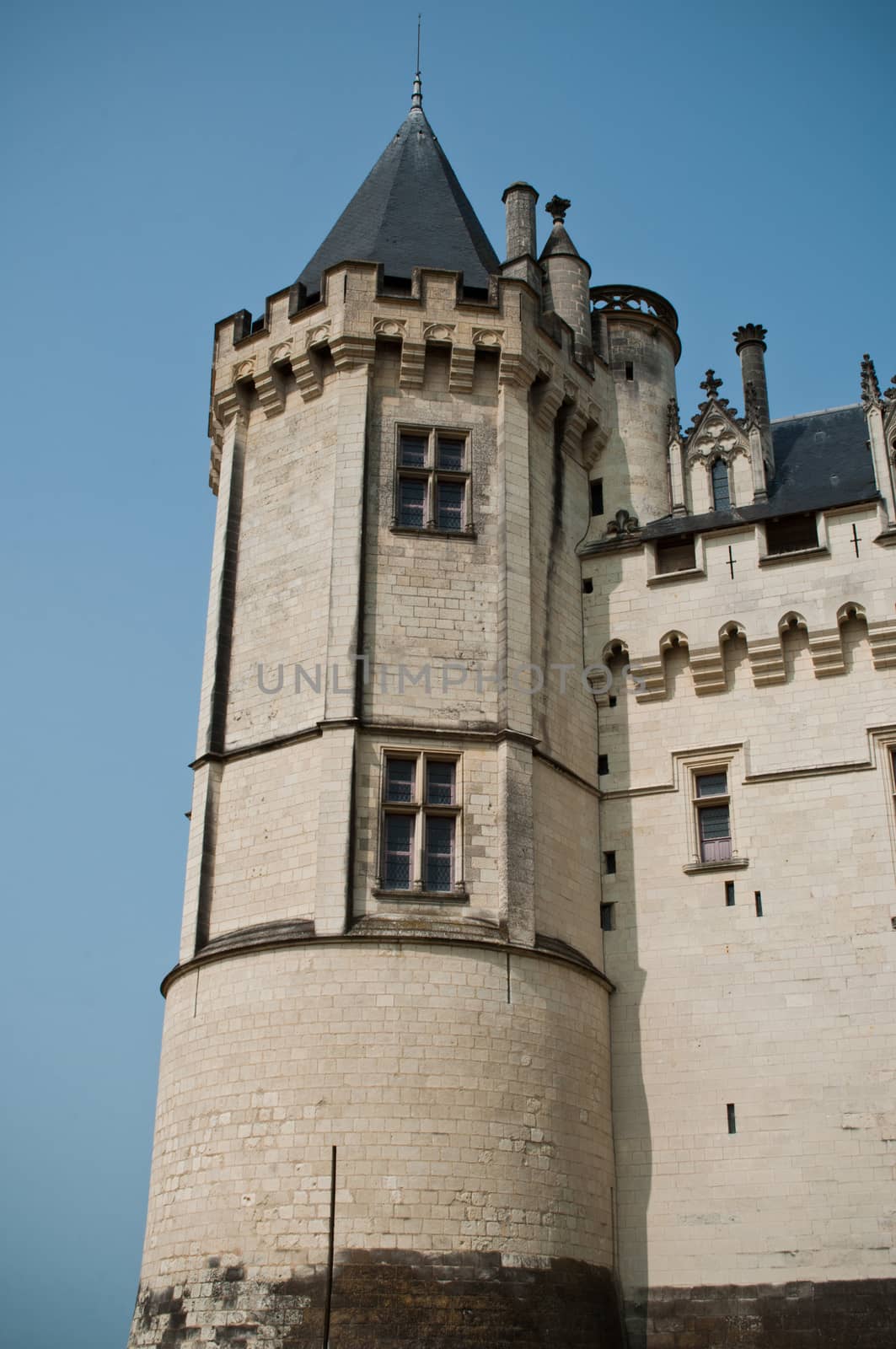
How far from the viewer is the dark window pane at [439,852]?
17.8 m

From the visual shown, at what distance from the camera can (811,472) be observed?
73.2ft

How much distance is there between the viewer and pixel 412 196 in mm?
23422

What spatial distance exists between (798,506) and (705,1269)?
1021cm

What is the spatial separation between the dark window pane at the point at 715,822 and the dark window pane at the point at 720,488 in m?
4.89

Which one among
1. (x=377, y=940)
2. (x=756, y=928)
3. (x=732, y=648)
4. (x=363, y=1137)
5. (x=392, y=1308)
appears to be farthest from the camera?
(x=732, y=648)

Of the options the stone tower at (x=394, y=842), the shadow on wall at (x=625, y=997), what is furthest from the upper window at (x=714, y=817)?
the stone tower at (x=394, y=842)

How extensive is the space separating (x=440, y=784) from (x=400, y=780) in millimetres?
497

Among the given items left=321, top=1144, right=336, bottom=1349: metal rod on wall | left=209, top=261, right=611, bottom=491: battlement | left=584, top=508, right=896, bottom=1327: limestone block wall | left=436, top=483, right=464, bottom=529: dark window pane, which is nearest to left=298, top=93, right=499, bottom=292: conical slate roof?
left=209, top=261, right=611, bottom=491: battlement

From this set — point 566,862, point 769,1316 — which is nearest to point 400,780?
point 566,862

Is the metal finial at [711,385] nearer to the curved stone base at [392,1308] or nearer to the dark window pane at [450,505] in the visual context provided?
the dark window pane at [450,505]

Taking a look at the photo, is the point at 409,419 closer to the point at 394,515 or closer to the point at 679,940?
the point at 394,515

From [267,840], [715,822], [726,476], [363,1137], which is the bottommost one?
[363,1137]

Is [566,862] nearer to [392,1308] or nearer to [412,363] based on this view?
[392,1308]

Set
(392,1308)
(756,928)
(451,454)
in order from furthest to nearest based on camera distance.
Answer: (451,454)
(756,928)
(392,1308)
